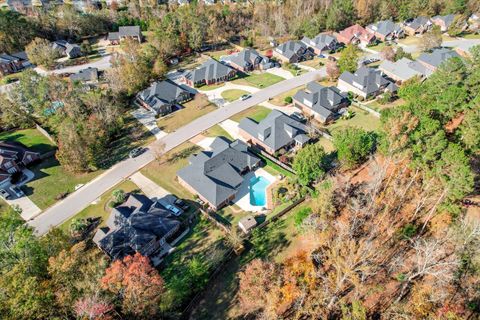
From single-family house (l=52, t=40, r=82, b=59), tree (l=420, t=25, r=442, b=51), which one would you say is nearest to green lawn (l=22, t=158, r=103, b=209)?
single-family house (l=52, t=40, r=82, b=59)

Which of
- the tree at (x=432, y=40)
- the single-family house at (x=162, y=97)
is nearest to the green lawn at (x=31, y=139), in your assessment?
the single-family house at (x=162, y=97)

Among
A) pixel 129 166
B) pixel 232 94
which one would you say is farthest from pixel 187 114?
pixel 129 166

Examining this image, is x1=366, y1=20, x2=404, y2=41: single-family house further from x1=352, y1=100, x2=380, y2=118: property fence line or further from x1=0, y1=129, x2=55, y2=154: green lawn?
x1=0, y1=129, x2=55, y2=154: green lawn

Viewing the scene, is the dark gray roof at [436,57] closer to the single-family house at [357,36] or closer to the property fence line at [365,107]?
the single-family house at [357,36]

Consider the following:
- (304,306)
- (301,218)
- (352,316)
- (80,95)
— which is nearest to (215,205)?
(301,218)

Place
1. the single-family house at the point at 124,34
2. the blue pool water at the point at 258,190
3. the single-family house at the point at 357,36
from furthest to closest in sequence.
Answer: the single-family house at the point at 124,34
the single-family house at the point at 357,36
the blue pool water at the point at 258,190

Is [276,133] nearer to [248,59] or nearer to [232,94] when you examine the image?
[232,94]

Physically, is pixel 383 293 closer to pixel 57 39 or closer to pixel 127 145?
pixel 127 145
